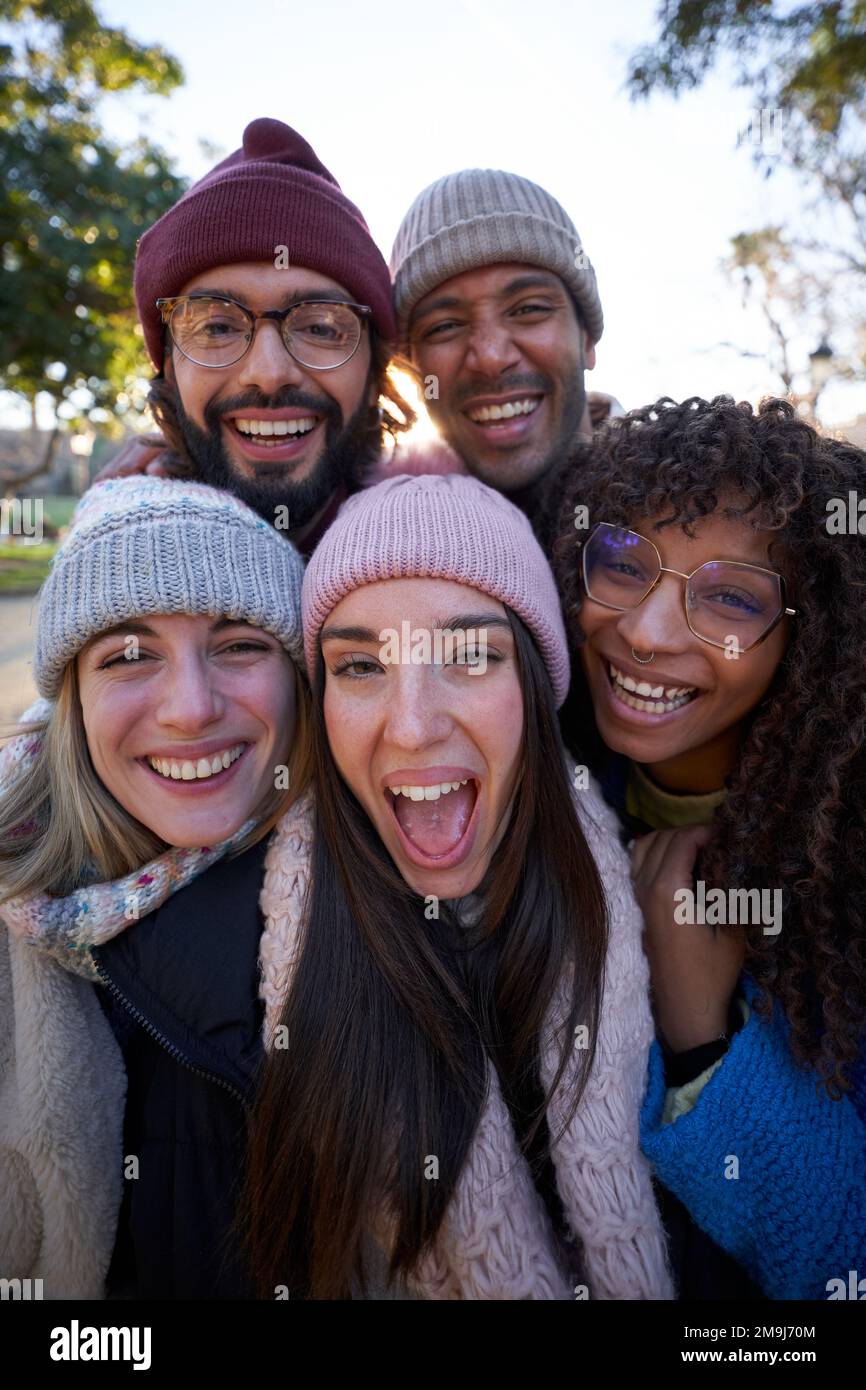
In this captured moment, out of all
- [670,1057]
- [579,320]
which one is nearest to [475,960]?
[670,1057]

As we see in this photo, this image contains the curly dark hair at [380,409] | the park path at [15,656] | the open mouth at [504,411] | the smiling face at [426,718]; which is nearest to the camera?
the smiling face at [426,718]

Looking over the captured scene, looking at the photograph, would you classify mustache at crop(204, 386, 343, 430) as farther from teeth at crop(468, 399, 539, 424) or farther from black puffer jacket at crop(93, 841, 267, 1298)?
black puffer jacket at crop(93, 841, 267, 1298)

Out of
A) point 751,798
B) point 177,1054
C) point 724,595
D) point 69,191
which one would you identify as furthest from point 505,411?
point 69,191

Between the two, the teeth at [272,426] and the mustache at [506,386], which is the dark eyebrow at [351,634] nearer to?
the teeth at [272,426]

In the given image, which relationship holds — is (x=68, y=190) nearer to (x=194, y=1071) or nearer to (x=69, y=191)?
(x=69, y=191)

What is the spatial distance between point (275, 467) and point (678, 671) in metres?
1.62

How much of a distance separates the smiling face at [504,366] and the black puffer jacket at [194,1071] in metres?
2.20

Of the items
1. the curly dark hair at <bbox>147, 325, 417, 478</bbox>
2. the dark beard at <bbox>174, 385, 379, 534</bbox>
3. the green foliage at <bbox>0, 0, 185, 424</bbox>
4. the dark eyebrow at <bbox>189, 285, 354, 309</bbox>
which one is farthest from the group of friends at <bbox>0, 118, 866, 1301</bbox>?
the green foliage at <bbox>0, 0, 185, 424</bbox>

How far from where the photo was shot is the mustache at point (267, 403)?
2902 mm

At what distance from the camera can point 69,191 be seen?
11.1m

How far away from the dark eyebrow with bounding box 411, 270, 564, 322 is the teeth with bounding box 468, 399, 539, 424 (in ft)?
1.41

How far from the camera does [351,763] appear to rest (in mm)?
2209

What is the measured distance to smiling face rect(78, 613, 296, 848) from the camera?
89.6 inches

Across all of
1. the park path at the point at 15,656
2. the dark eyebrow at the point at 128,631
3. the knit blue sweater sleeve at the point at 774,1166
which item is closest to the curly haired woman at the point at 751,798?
the knit blue sweater sleeve at the point at 774,1166
